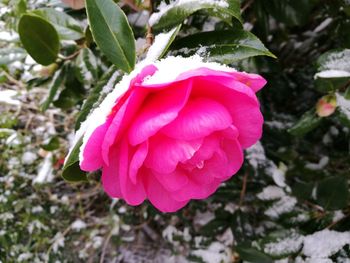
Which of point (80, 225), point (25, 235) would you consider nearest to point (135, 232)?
point (80, 225)

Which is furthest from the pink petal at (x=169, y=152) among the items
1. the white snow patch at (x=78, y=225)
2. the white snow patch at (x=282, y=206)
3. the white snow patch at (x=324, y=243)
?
the white snow patch at (x=78, y=225)

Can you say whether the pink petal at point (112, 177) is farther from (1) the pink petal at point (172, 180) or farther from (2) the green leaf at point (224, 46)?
(2) the green leaf at point (224, 46)

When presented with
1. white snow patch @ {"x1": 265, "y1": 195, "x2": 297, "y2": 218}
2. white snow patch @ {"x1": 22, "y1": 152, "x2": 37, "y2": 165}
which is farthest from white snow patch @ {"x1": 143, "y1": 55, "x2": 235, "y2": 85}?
white snow patch @ {"x1": 22, "y1": 152, "x2": 37, "y2": 165}

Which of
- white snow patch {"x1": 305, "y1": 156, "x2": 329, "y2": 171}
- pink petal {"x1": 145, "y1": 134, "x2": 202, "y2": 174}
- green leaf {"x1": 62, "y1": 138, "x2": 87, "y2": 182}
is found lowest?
white snow patch {"x1": 305, "y1": 156, "x2": 329, "y2": 171}

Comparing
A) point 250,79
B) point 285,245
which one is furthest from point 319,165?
point 250,79

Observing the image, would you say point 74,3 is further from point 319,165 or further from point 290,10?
point 319,165

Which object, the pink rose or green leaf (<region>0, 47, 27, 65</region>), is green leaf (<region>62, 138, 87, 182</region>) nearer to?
the pink rose
